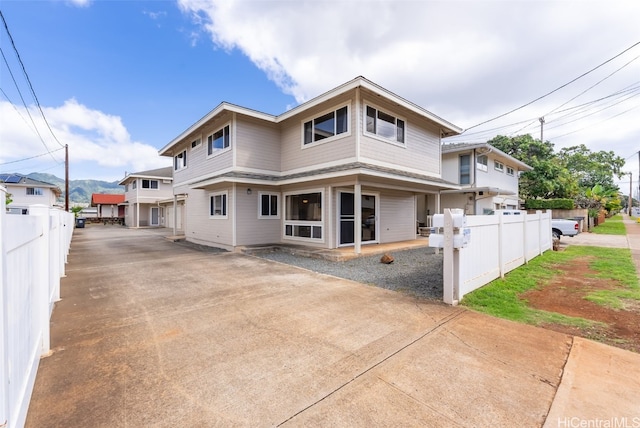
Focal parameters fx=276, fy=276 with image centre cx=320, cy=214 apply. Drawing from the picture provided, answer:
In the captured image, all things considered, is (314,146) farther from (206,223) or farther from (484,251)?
(484,251)

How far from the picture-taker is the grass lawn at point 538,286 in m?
4.21

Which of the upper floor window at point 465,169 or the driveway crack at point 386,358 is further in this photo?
the upper floor window at point 465,169

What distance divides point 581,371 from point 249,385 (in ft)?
10.6

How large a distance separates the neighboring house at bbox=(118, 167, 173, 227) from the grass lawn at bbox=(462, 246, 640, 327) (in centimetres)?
2916

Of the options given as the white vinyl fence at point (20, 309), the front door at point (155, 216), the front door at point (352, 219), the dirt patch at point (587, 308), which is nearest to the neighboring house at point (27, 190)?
the front door at point (155, 216)

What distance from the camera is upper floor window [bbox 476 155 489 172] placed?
16.1m

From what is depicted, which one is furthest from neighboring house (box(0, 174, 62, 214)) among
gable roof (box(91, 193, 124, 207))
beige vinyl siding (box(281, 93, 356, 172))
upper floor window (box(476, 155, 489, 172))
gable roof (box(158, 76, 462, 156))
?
upper floor window (box(476, 155, 489, 172))

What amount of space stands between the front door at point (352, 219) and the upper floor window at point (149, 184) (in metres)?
25.3

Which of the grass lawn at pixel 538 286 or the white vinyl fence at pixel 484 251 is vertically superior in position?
the white vinyl fence at pixel 484 251

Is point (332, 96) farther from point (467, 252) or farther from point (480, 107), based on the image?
point (480, 107)

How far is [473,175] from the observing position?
15.5 metres

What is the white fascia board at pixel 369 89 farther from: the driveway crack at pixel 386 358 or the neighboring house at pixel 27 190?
the neighboring house at pixel 27 190

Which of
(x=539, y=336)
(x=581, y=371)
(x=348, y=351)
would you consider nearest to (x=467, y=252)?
(x=539, y=336)

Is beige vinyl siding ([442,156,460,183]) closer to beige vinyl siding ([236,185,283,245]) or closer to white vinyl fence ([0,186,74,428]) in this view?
beige vinyl siding ([236,185,283,245])
